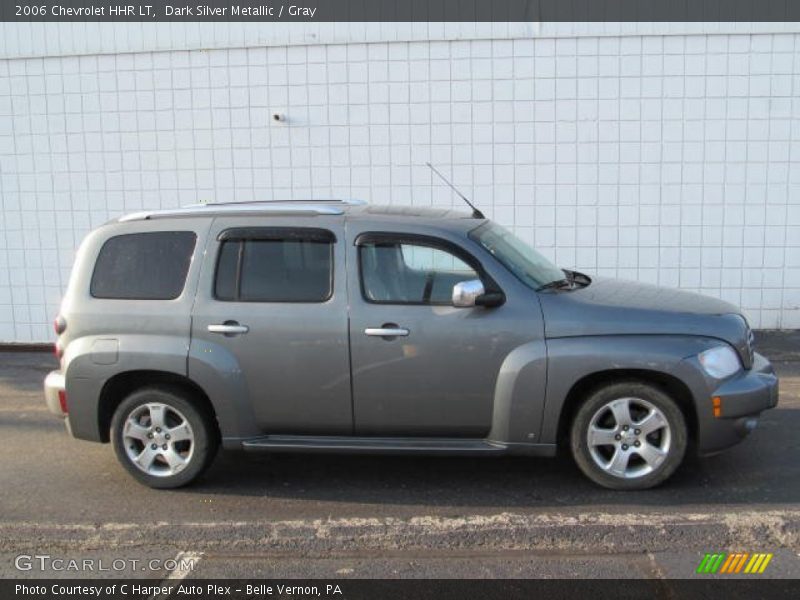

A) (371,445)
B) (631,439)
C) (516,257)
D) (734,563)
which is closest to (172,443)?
(371,445)

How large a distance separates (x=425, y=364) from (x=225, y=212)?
64.9 inches

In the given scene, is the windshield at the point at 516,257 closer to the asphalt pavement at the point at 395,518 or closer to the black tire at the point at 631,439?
the black tire at the point at 631,439

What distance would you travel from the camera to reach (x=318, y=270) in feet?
15.2

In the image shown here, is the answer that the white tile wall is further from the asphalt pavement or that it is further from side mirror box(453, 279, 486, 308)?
side mirror box(453, 279, 486, 308)

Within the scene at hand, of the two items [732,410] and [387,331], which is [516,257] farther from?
[732,410]

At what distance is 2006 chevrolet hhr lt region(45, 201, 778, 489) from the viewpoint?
14.4 ft

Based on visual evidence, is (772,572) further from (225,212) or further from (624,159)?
(624,159)

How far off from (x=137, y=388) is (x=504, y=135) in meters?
5.54

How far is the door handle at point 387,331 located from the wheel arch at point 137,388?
3.77ft

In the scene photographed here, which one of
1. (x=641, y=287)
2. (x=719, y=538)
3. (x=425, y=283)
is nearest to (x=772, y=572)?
(x=719, y=538)

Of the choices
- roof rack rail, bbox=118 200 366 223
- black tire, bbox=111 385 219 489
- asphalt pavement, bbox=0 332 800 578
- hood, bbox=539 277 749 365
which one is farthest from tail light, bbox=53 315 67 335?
hood, bbox=539 277 749 365

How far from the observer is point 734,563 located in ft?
12.2

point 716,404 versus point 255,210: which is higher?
point 255,210
